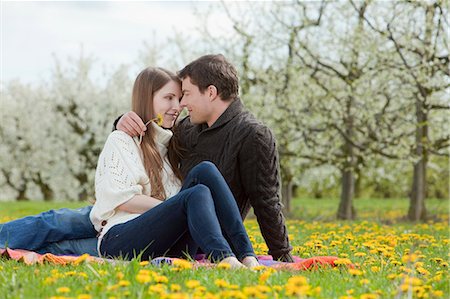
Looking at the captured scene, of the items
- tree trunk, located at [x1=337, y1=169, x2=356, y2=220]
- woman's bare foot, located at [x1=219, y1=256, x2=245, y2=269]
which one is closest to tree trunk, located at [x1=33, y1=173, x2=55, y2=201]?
tree trunk, located at [x1=337, y1=169, x2=356, y2=220]

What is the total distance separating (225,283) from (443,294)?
3.78 ft

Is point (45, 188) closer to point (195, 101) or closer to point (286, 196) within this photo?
point (286, 196)

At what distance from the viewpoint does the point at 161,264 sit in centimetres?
403

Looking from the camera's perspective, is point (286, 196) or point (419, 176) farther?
point (286, 196)

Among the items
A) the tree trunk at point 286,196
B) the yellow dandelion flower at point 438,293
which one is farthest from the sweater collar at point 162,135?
the tree trunk at point 286,196

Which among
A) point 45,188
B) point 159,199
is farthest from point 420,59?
point 45,188

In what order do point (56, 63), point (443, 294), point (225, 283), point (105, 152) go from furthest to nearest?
→ point (56, 63), point (105, 152), point (443, 294), point (225, 283)

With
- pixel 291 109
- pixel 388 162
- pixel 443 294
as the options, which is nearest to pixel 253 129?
pixel 443 294

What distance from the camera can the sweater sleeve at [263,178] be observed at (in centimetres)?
467

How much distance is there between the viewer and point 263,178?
468cm

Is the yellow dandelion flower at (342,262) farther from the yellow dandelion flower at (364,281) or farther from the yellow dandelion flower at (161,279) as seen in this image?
the yellow dandelion flower at (161,279)

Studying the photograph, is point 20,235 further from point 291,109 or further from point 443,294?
point 291,109

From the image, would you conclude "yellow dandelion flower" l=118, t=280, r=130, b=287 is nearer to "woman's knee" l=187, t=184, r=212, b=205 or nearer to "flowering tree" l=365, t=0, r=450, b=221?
"woman's knee" l=187, t=184, r=212, b=205

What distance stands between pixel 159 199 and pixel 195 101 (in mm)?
733
